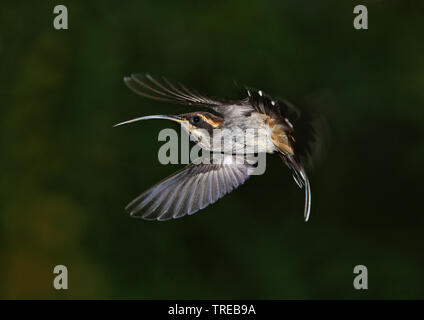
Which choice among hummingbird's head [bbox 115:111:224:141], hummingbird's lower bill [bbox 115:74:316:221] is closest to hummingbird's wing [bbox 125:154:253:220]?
hummingbird's lower bill [bbox 115:74:316:221]

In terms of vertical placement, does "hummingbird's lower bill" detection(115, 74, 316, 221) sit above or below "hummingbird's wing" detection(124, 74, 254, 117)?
below

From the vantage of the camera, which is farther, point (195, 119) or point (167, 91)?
point (195, 119)

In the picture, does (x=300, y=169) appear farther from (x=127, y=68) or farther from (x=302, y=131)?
(x=127, y=68)

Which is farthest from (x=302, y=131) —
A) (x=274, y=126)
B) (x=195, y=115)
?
(x=195, y=115)

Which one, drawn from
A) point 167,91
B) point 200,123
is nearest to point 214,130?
point 200,123

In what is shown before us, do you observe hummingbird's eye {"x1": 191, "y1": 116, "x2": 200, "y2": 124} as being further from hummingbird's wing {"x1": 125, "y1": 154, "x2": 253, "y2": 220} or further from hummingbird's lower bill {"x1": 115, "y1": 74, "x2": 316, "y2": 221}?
hummingbird's wing {"x1": 125, "y1": 154, "x2": 253, "y2": 220}

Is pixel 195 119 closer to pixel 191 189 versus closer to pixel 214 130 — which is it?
pixel 214 130

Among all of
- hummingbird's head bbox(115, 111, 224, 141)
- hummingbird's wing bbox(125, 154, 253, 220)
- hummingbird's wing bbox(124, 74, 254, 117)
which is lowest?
hummingbird's wing bbox(125, 154, 253, 220)

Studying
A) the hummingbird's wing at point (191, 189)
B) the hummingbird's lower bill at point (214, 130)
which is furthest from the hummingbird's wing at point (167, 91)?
the hummingbird's wing at point (191, 189)
